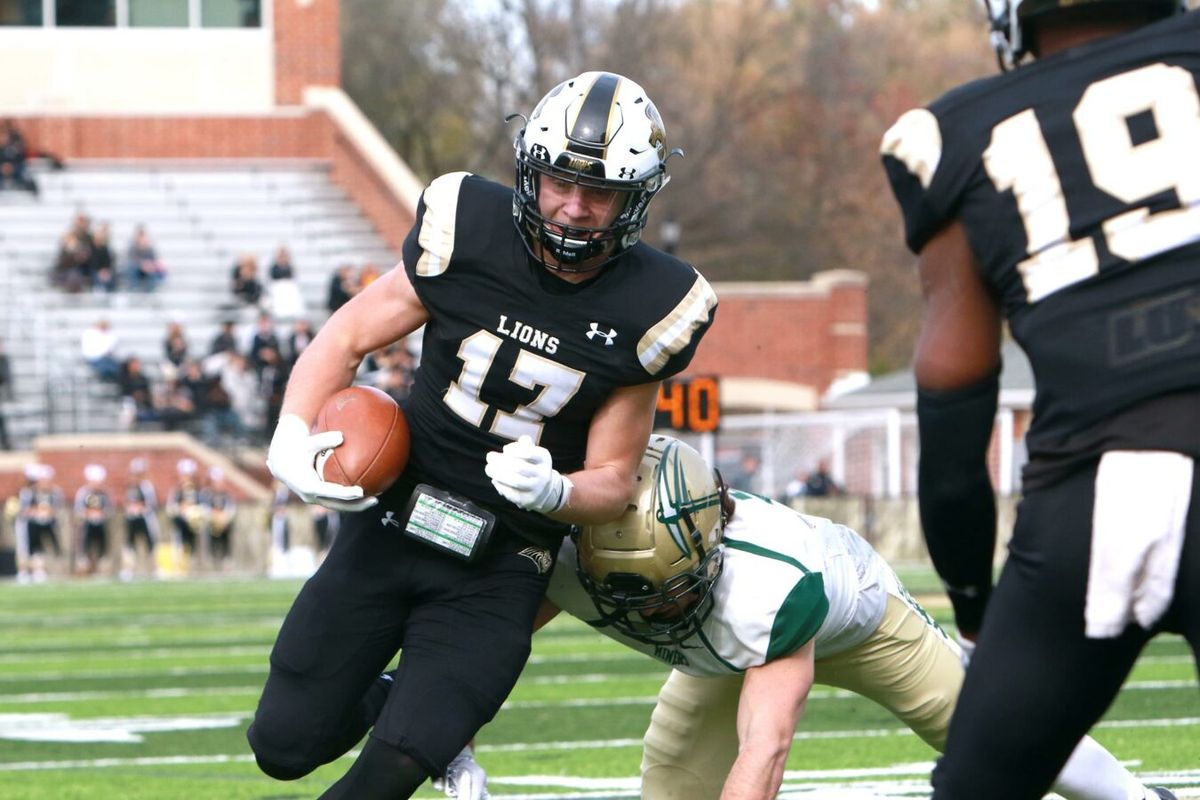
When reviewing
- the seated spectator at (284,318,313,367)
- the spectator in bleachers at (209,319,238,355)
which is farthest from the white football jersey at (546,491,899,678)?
the spectator in bleachers at (209,319,238,355)

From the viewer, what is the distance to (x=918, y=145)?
8.74 feet

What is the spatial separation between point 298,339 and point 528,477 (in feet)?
60.0

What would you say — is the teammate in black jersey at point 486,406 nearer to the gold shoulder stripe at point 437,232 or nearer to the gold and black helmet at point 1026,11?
the gold shoulder stripe at point 437,232

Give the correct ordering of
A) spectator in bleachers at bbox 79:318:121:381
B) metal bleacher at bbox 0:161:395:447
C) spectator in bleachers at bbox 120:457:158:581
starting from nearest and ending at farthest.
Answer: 1. spectator in bleachers at bbox 120:457:158:581
2. spectator in bleachers at bbox 79:318:121:381
3. metal bleacher at bbox 0:161:395:447

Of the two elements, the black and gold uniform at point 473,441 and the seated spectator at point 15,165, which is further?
the seated spectator at point 15,165

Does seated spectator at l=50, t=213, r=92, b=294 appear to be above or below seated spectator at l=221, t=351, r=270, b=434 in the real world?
above

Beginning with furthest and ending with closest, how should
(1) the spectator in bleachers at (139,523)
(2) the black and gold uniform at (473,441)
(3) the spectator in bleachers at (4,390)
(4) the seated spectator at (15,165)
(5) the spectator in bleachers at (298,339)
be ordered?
(4) the seated spectator at (15,165)
(3) the spectator in bleachers at (4,390)
(5) the spectator in bleachers at (298,339)
(1) the spectator in bleachers at (139,523)
(2) the black and gold uniform at (473,441)

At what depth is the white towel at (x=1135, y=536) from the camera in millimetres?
2480

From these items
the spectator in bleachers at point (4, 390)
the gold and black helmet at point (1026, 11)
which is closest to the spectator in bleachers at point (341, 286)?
the spectator in bleachers at point (4, 390)

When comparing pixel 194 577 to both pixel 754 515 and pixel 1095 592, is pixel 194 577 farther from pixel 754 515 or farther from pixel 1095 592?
pixel 1095 592

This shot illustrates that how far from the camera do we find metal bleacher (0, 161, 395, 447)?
23.0 m

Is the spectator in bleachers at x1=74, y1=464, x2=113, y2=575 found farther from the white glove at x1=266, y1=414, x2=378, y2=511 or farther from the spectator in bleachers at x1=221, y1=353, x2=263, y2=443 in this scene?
the white glove at x1=266, y1=414, x2=378, y2=511

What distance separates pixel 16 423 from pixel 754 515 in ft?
64.6

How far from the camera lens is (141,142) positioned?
27.4 m
